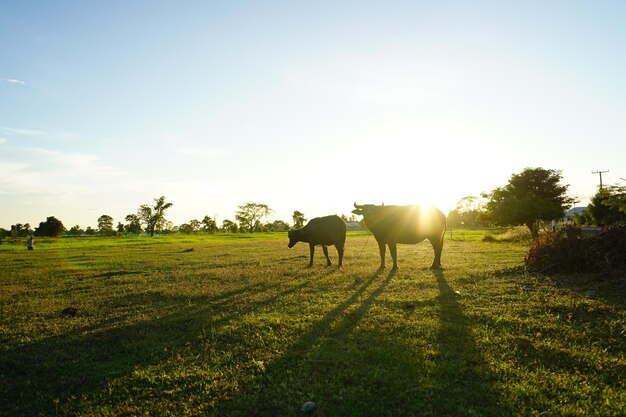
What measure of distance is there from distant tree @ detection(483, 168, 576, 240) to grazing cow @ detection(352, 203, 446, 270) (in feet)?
85.9

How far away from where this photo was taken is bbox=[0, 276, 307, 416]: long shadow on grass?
5816mm

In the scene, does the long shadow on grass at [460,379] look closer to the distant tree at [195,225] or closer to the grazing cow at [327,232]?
the grazing cow at [327,232]

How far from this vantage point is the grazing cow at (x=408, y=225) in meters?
17.0

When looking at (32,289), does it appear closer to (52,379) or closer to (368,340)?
(52,379)

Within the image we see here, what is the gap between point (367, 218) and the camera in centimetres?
1806

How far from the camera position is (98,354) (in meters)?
7.57

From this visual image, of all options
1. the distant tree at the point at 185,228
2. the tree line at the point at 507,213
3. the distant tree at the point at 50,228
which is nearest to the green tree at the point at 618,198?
the tree line at the point at 507,213

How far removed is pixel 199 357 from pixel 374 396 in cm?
336

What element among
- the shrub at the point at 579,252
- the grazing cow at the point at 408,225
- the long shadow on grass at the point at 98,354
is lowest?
the long shadow on grass at the point at 98,354

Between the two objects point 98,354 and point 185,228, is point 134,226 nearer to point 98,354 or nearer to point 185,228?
point 185,228

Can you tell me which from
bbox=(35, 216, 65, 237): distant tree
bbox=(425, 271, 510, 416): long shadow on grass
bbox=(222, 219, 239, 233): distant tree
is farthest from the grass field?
bbox=(222, 219, 239, 233): distant tree

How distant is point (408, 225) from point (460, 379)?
11650 millimetres

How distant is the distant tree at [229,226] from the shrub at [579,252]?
4340 inches

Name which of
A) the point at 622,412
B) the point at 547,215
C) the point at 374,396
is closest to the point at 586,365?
the point at 622,412
